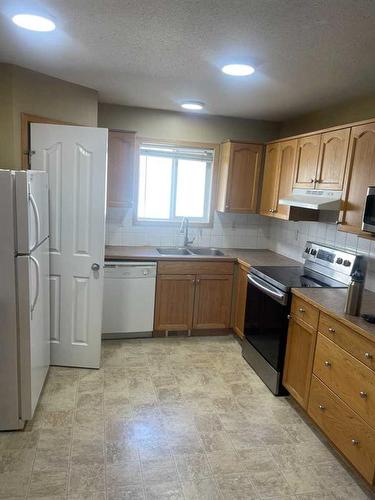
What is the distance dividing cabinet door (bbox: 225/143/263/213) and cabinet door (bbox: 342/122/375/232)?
4.88ft

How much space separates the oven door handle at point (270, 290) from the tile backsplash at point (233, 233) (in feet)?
2.70

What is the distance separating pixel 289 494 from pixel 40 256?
81.5 inches

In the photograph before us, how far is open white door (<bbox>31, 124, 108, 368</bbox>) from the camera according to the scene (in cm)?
283

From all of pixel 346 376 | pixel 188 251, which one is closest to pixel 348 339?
pixel 346 376

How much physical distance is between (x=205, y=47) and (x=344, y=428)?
2363mm

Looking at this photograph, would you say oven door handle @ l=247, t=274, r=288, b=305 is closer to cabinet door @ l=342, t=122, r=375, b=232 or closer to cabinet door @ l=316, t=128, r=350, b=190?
cabinet door @ l=342, t=122, r=375, b=232

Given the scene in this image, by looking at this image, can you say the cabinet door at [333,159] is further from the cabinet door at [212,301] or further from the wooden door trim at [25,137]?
the wooden door trim at [25,137]

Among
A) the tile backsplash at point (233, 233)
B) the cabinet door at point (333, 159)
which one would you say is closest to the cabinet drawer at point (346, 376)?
the cabinet door at point (333, 159)

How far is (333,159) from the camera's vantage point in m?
2.90

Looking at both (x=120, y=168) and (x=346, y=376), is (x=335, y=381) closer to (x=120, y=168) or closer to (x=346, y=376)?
(x=346, y=376)

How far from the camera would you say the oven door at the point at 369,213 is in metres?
2.35

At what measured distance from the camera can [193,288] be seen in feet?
12.6

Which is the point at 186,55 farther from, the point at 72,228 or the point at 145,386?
the point at 145,386

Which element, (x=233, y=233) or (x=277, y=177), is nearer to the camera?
(x=277, y=177)
